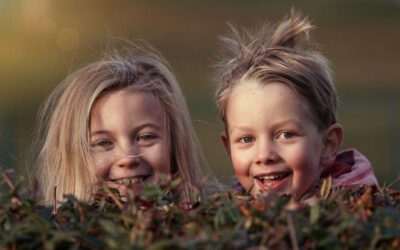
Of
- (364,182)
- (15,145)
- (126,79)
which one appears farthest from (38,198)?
(15,145)

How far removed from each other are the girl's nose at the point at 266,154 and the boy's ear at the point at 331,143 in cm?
28

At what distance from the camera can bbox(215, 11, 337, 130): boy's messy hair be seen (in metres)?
2.91

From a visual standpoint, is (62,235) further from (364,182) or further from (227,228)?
(364,182)

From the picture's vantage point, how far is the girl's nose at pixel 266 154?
2.71 m

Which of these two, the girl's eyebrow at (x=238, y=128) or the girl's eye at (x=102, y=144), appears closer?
the girl's eyebrow at (x=238, y=128)

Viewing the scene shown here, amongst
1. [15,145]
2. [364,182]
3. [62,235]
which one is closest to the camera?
[62,235]

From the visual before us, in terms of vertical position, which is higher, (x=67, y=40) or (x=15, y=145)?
(x=67, y=40)

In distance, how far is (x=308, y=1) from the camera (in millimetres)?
7602

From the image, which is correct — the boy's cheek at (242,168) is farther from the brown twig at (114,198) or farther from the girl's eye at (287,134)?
the brown twig at (114,198)

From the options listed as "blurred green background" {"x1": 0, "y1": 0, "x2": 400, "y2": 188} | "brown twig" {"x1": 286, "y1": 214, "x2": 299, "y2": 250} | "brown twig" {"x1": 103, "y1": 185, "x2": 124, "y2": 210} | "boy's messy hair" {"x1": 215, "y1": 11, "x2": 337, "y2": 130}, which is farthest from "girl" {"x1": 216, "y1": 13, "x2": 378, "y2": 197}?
"blurred green background" {"x1": 0, "y1": 0, "x2": 400, "y2": 188}

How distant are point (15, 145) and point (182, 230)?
17.1 ft

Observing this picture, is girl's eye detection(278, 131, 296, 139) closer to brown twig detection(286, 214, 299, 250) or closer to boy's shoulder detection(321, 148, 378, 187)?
boy's shoulder detection(321, 148, 378, 187)

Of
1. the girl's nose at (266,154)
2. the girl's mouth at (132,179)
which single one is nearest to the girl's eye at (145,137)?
the girl's mouth at (132,179)

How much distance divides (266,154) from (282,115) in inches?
6.5
